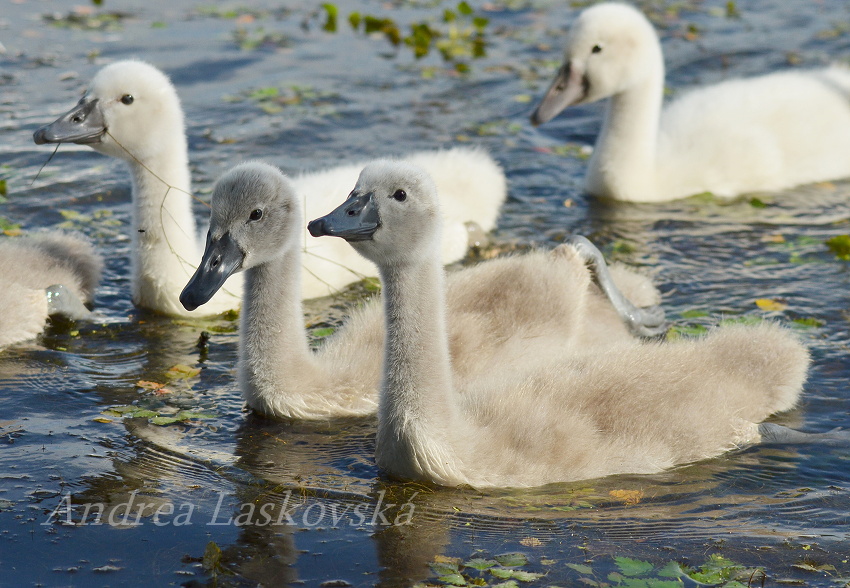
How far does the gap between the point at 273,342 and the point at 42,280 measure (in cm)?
199

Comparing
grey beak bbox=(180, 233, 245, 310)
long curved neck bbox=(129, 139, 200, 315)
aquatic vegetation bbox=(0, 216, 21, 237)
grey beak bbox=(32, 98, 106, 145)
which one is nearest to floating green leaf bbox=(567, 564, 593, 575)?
grey beak bbox=(180, 233, 245, 310)

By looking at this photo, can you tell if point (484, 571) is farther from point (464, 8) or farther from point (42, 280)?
point (464, 8)

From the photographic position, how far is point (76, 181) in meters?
9.19

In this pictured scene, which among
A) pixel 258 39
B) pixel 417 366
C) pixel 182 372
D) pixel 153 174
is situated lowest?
pixel 182 372

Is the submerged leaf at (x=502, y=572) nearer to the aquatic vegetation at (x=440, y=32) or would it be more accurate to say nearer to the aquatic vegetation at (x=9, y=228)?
the aquatic vegetation at (x=9, y=228)

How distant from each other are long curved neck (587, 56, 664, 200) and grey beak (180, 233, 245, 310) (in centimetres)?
431

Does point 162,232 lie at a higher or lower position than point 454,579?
higher

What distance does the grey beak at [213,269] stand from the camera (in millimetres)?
5449

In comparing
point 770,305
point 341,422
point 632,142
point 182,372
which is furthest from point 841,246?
point 182,372

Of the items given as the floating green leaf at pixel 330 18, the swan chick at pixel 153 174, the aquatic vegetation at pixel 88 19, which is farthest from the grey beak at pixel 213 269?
the aquatic vegetation at pixel 88 19

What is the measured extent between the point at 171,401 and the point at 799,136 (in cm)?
574

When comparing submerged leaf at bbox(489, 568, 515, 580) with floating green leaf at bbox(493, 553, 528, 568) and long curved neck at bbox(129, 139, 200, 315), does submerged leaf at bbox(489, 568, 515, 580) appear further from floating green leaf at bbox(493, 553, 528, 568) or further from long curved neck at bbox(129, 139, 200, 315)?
long curved neck at bbox(129, 139, 200, 315)

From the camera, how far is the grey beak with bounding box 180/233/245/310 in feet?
17.9

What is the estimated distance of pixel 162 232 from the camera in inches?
278
